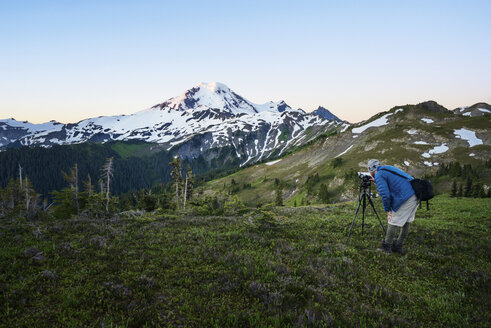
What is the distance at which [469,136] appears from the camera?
3369 inches

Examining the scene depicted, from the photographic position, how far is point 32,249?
746cm

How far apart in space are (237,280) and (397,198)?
6.26 meters

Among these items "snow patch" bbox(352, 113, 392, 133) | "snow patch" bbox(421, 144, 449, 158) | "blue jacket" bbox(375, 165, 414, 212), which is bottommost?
"blue jacket" bbox(375, 165, 414, 212)

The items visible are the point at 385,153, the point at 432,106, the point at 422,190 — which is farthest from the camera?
the point at 432,106

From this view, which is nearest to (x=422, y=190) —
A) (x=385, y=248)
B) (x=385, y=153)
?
(x=385, y=248)

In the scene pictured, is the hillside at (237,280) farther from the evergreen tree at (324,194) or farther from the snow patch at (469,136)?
the snow patch at (469,136)

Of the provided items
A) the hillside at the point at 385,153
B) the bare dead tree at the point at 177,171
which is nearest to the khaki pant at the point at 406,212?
the bare dead tree at the point at 177,171

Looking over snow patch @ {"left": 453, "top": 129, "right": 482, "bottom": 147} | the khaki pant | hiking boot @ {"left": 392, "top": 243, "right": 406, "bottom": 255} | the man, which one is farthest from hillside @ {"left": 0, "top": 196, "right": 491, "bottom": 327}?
snow patch @ {"left": 453, "top": 129, "right": 482, "bottom": 147}

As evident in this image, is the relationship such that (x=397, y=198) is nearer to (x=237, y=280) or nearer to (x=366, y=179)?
(x=366, y=179)

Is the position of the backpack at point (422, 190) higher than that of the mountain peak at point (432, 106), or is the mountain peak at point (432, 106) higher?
the mountain peak at point (432, 106)

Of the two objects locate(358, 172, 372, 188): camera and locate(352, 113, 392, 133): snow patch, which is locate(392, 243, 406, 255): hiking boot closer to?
locate(358, 172, 372, 188): camera

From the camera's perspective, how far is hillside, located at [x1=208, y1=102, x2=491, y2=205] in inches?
3059

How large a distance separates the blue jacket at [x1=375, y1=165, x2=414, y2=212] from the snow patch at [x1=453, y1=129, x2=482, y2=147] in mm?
104780

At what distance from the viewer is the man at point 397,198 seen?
7.93 metres
